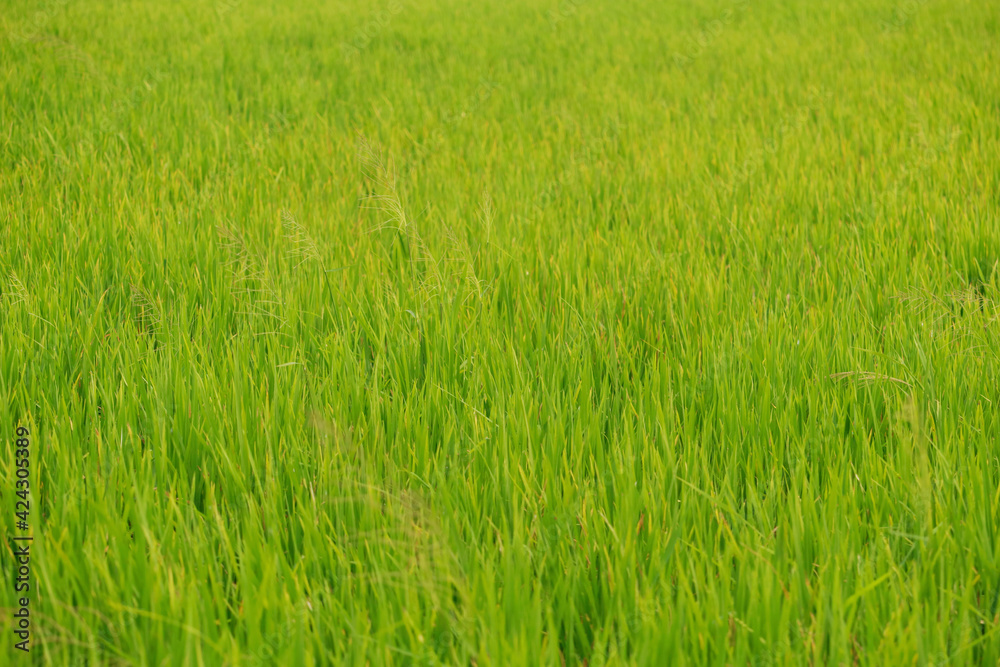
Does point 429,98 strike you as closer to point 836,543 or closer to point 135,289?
point 135,289

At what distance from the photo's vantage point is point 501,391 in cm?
144

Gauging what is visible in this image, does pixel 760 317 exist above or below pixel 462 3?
below

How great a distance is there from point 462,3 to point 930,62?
5507 mm

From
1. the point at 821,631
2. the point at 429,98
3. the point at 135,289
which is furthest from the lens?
the point at 429,98

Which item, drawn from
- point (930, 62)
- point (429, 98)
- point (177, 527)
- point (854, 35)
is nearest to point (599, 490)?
point (177, 527)

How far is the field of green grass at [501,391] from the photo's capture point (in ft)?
3.10

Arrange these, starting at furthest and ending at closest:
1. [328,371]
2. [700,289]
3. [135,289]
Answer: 1. [700,289]
2. [135,289]
3. [328,371]

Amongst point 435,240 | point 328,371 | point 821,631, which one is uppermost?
point 435,240

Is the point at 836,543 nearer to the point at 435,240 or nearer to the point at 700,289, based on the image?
the point at 700,289

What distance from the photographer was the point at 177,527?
1071 mm

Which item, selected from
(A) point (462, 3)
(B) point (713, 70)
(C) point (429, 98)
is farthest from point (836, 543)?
(A) point (462, 3)

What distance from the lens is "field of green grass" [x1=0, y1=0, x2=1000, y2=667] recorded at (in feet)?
3.10

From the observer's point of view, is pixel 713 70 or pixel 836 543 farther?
pixel 713 70

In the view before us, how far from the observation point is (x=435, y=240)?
7.93 feet
